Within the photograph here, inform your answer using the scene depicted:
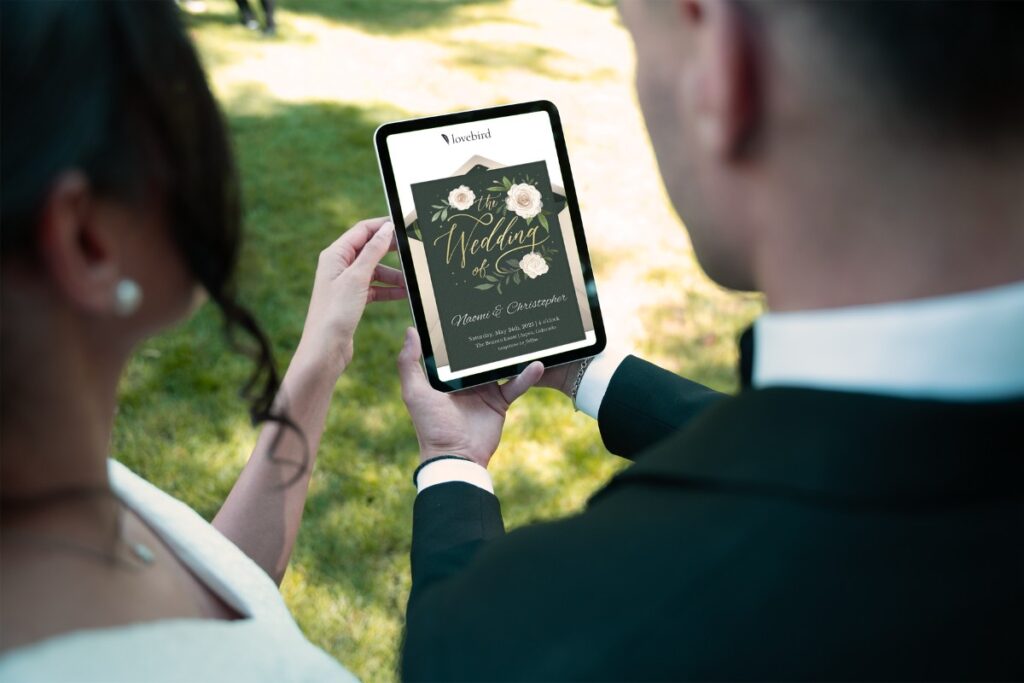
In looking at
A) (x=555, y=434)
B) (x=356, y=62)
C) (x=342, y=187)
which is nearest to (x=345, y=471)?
(x=555, y=434)

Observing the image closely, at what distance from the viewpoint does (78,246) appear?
2.81 ft

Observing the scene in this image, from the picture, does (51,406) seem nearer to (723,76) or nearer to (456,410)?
(723,76)

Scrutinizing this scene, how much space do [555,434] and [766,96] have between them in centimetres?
222

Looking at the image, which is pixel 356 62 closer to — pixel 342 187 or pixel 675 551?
pixel 342 187

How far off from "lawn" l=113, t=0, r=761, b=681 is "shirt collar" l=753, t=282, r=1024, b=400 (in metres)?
0.82

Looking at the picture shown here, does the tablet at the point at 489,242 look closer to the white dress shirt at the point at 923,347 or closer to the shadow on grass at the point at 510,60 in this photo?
the white dress shirt at the point at 923,347

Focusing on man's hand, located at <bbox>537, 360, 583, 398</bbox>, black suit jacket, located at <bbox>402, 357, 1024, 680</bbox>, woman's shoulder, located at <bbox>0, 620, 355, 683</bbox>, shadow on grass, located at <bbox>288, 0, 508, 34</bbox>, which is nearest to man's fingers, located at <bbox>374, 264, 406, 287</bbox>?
man's hand, located at <bbox>537, 360, 583, 398</bbox>

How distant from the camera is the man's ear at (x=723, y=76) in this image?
0.84 meters

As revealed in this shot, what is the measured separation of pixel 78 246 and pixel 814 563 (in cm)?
72

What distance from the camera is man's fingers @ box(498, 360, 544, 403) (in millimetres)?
1843

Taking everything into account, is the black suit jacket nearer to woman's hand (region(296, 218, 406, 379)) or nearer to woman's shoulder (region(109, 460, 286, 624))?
woman's shoulder (region(109, 460, 286, 624))

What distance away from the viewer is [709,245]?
1.00m

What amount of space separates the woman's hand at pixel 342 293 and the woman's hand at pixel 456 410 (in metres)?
0.12

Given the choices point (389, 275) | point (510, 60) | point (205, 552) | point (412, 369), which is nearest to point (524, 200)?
point (389, 275)
